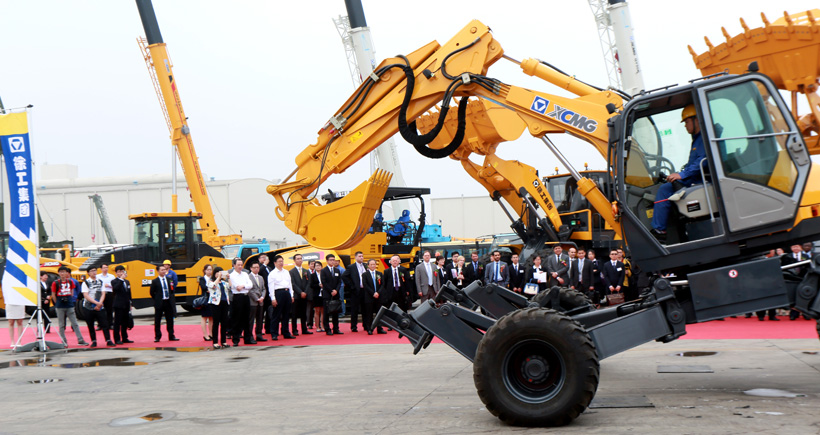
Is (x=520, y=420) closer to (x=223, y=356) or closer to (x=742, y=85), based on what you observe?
(x=742, y=85)

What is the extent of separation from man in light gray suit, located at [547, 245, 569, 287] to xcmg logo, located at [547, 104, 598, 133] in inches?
289

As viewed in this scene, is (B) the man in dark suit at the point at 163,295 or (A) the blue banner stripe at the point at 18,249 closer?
(A) the blue banner stripe at the point at 18,249

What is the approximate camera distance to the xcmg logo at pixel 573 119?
30.9 feet

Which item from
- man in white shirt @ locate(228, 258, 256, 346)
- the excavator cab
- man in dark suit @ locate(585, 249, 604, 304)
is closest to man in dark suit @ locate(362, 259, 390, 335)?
man in white shirt @ locate(228, 258, 256, 346)

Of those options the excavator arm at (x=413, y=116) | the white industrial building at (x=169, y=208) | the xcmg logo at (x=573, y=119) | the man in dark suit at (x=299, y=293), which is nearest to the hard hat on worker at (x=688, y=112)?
the excavator arm at (x=413, y=116)

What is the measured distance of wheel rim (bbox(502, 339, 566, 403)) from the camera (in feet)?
22.5

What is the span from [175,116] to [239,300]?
36.8 ft

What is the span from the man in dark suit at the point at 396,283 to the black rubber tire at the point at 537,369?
9694 mm

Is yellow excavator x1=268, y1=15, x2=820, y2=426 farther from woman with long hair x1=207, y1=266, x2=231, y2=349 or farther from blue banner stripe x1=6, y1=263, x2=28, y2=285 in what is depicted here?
blue banner stripe x1=6, y1=263, x2=28, y2=285

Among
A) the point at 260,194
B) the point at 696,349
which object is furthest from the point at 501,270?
the point at 260,194

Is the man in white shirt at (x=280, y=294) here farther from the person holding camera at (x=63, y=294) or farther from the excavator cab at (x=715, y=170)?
the excavator cab at (x=715, y=170)

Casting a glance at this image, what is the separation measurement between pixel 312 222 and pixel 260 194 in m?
52.3

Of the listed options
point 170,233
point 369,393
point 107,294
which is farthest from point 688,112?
point 170,233

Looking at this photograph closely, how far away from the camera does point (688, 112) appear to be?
24.1ft
